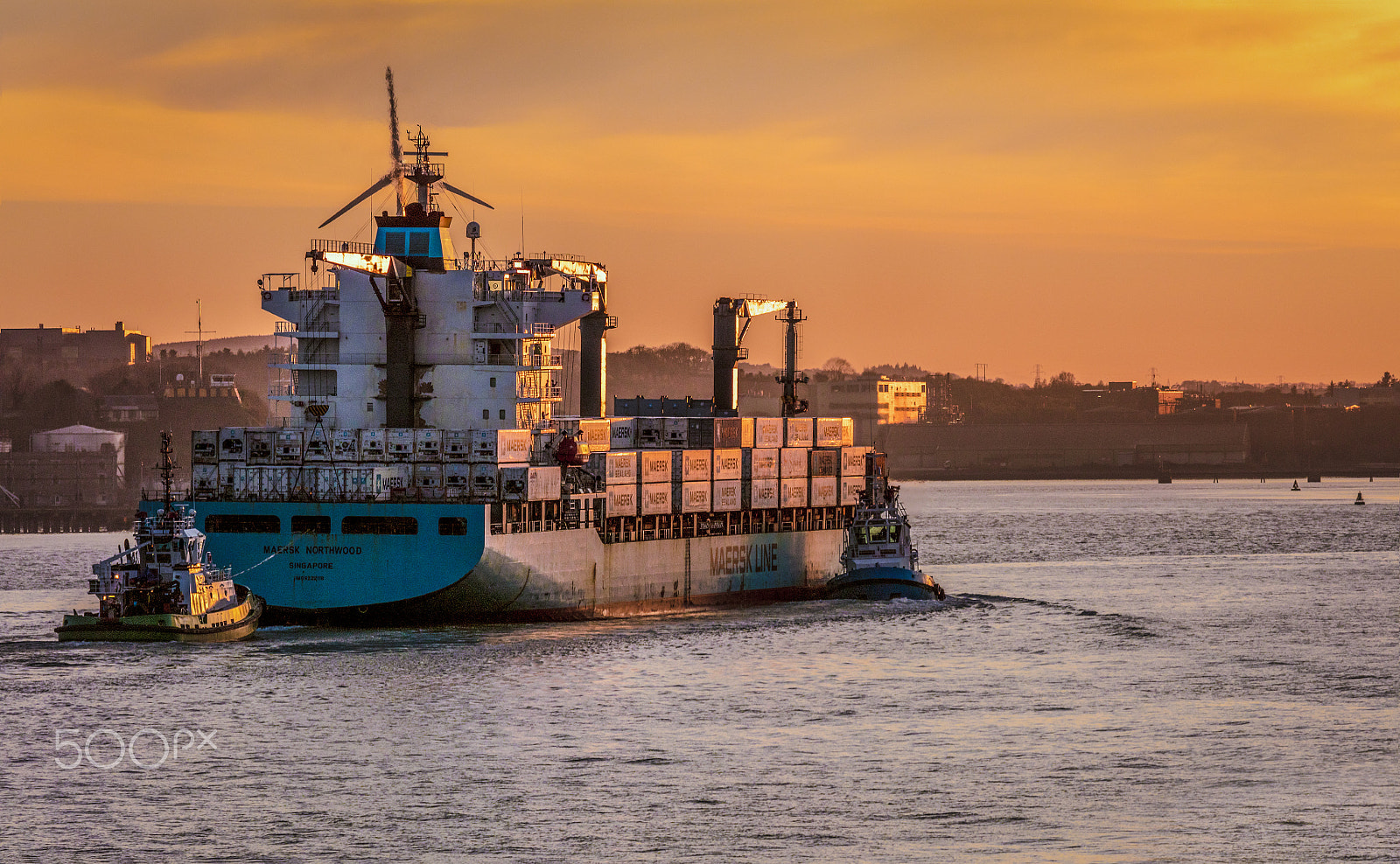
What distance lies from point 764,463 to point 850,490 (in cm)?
751

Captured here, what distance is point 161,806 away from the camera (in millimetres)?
37125

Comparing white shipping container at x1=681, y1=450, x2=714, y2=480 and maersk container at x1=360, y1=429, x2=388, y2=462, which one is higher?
maersk container at x1=360, y1=429, x2=388, y2=462

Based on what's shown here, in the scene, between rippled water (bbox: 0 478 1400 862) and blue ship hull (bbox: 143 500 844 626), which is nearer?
rippled water (bbox: 0 478 1400 862)

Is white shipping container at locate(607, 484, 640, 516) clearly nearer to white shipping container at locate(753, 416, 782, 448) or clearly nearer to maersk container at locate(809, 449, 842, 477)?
white shipping container at locate(753, 416, 782, 448)

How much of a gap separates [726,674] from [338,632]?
1349 centimetres

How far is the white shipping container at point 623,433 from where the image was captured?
78.2m

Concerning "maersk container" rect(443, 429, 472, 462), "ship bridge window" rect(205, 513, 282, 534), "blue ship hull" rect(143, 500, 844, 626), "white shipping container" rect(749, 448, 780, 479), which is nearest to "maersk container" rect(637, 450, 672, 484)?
"white shipping container" rect(749, 448, 780, 479)

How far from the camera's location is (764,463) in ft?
260

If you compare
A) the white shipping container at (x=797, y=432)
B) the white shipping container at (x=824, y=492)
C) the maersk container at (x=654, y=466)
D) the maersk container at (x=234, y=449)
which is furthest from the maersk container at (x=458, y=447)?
the white shipping container at (x=824, y=492)

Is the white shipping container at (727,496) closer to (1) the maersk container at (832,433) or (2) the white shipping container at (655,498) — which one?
(2) the white shipping container at (655,498)

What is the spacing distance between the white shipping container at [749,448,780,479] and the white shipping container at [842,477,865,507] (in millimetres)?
5522

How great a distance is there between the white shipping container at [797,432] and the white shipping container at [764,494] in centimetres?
268

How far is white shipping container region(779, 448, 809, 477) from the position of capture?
80.7 meters

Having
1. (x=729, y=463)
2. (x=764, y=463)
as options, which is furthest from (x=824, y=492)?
(x=729, y=463)
